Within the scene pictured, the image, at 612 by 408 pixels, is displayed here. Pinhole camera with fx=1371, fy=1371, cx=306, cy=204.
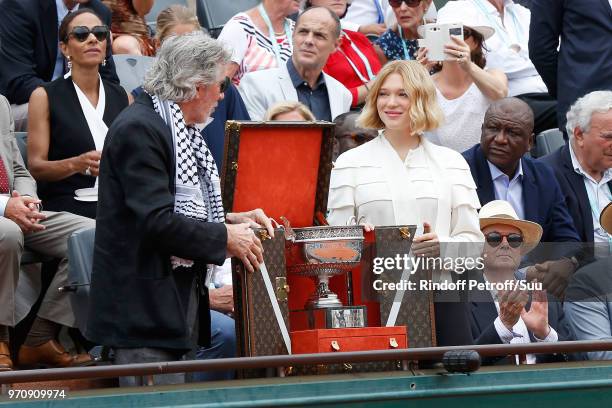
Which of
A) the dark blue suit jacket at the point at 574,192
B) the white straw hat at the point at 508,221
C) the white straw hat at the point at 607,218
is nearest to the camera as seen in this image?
the white straw hat at the point at 508,221

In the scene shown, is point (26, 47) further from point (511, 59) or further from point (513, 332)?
point (513, 332)

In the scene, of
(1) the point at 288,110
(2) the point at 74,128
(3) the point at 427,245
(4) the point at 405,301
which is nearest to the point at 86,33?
(2) the point at 74,128

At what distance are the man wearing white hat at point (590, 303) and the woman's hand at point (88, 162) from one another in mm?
2289

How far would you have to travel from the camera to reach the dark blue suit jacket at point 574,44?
26.8ft

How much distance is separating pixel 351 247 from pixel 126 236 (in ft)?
2.93

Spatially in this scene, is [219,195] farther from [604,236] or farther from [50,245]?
[604,236]

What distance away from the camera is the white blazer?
314 inches

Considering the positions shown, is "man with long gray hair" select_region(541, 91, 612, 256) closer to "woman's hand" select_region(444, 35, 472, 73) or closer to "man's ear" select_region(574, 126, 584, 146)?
"man's ear" select_region(574, 126, 584, 146)

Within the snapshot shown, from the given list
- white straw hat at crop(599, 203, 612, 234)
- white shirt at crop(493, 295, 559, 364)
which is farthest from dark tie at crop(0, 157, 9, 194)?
white straw hat at crop(599, 203, 612, 234)

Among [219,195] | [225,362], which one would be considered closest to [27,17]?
[219,195]

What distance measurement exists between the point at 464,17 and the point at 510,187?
6.65ft

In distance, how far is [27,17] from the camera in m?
7.76

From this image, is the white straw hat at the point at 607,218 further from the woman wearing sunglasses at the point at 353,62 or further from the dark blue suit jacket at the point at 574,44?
the woman wearing sunglasses at the point at 353,62

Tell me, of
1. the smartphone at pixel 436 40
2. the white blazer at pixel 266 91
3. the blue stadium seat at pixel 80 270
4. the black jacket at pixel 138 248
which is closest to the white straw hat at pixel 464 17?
the smartphone at pixel 436 40
